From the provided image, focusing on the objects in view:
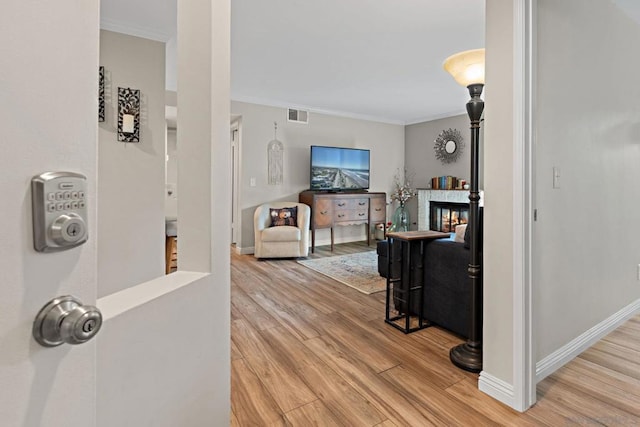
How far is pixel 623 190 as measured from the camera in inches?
99.7

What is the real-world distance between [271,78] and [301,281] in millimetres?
2497

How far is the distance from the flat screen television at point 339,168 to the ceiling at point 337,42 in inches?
37.9

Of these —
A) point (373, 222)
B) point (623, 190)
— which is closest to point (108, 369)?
point (623, 190)

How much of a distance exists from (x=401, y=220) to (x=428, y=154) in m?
1.37

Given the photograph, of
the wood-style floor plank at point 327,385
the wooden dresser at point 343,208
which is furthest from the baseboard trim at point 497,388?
the wooden dresser at point 343,208

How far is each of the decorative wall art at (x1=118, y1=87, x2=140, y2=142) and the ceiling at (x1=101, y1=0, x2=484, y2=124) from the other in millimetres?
521

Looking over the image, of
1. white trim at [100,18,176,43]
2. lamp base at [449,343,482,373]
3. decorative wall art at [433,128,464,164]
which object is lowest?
lamp base at [449,343,482,373]

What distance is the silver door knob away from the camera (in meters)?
0.49

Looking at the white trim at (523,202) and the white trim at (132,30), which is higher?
the white trim at (132,30)

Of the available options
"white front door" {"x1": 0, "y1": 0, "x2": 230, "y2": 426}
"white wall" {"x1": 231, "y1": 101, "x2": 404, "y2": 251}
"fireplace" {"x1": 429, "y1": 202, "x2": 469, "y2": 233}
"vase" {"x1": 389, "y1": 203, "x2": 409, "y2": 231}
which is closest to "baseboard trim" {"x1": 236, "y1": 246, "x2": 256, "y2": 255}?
"white wall" {"x1": 231, "y1": 101, "x2": 404, "y2": 251}

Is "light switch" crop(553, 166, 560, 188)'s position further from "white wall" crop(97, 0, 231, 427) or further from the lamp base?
"white wall" crop(97, 0, 231, 427)

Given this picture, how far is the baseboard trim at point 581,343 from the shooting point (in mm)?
1844

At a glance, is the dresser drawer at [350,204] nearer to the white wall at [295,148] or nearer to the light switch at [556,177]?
the white wall at [295,148]

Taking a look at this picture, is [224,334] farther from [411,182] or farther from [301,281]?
[411,182]
